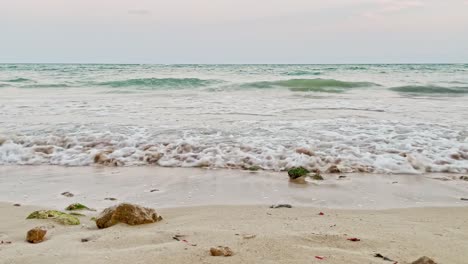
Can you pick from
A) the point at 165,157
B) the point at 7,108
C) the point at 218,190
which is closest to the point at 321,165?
the point at 218,190

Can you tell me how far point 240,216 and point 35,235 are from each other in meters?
1.38

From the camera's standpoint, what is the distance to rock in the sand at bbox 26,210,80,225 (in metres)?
3.03

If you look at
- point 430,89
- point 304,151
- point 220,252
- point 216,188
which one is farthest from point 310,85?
point 220,252

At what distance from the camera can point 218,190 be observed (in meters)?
4.23

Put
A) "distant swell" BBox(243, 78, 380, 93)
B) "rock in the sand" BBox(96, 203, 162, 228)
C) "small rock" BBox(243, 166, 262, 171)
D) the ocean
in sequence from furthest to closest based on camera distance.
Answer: "distant swell" BBox(243, 78, 380, 93), the ocean, "small rock" BBox(243, 166, 262, 171), "rock in the sand" BBox(96, 203, 162, 228)

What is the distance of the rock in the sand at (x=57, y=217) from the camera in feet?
9.95

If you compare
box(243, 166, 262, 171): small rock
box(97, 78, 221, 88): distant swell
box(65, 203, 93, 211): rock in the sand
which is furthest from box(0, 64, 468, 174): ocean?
box(97, 78, 221, 88): distant swell

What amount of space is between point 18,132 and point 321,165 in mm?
4672

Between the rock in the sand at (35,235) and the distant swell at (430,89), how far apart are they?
1630 centimetres

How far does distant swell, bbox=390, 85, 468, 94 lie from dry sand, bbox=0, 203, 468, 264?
1468 cm

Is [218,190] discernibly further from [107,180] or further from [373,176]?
[373,176]

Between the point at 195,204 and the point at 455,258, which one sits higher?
the point at 455,258

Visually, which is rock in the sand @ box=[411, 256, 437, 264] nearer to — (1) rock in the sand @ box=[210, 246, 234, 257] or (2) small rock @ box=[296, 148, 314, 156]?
(1) rock in the sand @ box=[210, 246, 234, 257]

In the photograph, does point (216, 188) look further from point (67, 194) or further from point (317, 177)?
point (67, 194)
